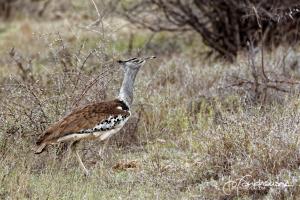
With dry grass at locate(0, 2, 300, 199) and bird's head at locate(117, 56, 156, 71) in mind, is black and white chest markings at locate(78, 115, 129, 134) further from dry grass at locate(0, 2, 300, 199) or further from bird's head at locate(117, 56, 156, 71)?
bird's head at locate(117, 56, 156, 71)

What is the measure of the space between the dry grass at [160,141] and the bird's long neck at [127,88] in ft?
1.10

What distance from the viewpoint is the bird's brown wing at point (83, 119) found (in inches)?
237

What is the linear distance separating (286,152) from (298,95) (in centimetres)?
220

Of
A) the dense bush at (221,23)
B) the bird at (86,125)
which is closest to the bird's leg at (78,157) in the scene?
the bird at (86,125)

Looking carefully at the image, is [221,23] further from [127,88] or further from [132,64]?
[127,88]

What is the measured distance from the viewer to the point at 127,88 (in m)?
6.62

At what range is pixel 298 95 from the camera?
25.6 feet

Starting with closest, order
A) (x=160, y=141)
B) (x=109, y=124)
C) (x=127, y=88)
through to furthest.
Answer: (x=109, y=124) < (x=127, y=88) < (x=160, y=141)

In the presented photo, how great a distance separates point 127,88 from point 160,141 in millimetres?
850

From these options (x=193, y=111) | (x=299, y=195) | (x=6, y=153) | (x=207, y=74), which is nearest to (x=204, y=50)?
(x=207, y=74)

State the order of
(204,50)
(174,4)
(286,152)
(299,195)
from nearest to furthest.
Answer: (299,195)
(286,152)
(174,4)
(204,50)

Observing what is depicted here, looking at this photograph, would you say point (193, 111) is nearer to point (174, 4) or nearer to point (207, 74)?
point (207, 74)

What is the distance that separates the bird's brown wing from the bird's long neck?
13 cm

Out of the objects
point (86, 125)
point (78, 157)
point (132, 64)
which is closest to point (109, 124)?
point (86, 125)
